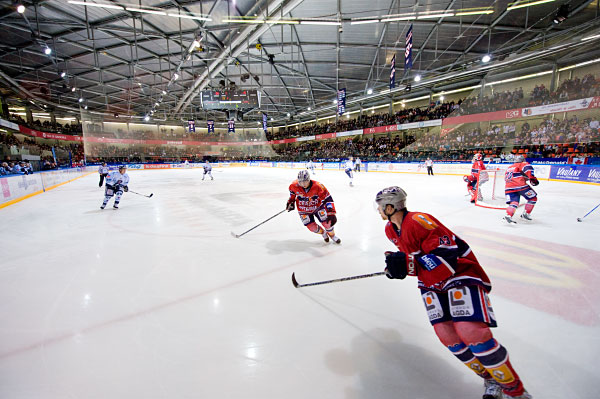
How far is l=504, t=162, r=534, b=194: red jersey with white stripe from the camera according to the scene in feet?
16.2

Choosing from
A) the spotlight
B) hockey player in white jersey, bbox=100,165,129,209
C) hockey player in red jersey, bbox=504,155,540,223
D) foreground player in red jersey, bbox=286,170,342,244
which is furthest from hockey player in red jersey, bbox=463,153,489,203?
hockey player in white jersey, bbox=100,165,129,209

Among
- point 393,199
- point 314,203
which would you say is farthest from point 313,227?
point 393,199

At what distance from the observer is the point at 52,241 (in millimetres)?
4477

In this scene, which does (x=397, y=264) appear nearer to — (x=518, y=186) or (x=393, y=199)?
(x=393, y=199)

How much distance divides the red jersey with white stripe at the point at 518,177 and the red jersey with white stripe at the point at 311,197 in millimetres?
3824

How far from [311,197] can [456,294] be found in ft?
9.09

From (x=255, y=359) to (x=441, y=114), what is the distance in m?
25.8

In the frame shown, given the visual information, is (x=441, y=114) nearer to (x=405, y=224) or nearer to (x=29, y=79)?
(x=405, y=224)

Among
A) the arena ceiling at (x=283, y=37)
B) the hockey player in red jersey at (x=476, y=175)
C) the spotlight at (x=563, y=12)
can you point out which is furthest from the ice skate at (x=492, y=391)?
the spotlight at (x=563, y=12)

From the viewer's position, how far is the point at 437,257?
1479mm

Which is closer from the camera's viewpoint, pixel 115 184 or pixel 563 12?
pixel 115 184

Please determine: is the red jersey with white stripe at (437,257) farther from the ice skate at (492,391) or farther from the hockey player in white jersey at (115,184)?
the hockey player in white jersey at (115,184)

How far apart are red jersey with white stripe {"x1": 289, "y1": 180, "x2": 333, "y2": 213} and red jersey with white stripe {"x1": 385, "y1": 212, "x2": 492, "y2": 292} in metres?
2.45

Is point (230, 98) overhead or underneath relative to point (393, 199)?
overhead
